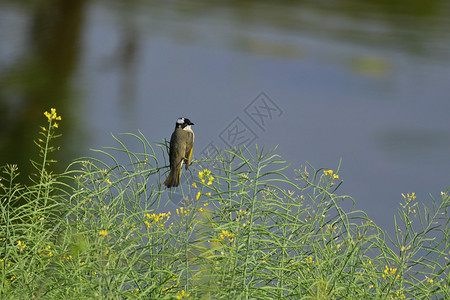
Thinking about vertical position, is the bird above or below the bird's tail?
above

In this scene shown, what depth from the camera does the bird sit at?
156 cm

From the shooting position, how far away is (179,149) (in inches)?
67.9

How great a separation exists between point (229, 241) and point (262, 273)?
0.08 metres

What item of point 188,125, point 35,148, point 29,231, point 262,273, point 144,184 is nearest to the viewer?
point 262,273

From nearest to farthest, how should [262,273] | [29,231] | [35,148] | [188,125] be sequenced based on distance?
[262,273] < [29,231] < [188,125] < [35,148]

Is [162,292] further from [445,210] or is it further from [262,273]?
[445,210]

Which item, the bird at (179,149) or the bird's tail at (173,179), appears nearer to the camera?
the bird's tail at (173,179)

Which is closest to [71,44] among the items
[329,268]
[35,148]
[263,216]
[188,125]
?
[35,148]

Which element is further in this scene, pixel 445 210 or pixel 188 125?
pixel 188 125

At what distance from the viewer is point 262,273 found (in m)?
1.19

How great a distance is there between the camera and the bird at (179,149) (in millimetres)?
1561

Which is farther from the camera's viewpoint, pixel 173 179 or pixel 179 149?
pixel 179 149

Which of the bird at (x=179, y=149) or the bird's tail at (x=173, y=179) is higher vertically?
the bird at (x=179, y=149)

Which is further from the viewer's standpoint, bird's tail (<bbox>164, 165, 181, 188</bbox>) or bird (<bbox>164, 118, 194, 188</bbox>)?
bird (<bbox>164, 118, 194, 188</bbox>)
